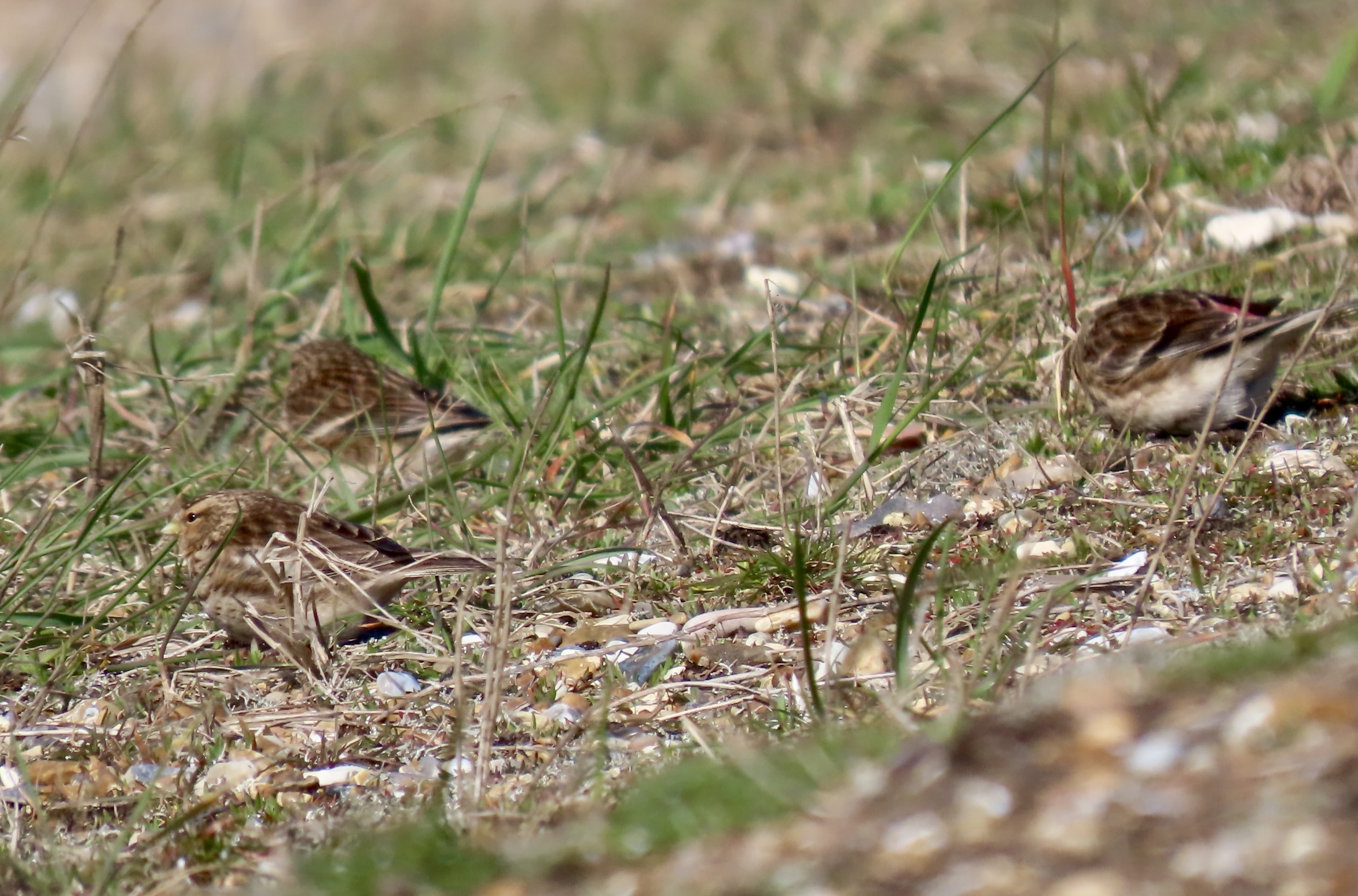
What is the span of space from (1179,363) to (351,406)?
310 centimetres

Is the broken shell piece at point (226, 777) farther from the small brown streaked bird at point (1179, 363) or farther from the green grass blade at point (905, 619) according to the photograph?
the small brown streaked bird at point (1179, 363)

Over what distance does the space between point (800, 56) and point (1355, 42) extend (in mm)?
4831

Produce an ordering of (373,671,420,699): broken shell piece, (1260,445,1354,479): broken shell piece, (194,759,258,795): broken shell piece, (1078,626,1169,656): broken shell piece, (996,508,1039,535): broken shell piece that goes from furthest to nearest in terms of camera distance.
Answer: (996,508,1039,535): broken shell piece → (1260,445,1354,479): broken shell piece → (373,671,420,699): broken shell piece → (194,759,258,795): broken shell piece → (1078,626,1169,656): broken shell piece

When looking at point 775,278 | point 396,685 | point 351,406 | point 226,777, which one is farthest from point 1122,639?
point 775,278

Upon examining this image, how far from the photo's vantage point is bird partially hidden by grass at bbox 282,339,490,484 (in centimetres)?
640

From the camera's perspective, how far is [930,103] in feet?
33.6

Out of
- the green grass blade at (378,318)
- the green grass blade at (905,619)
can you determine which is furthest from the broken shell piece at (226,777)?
the green grass blade at (378,318)

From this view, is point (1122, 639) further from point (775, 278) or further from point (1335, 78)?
point (1335, 78)

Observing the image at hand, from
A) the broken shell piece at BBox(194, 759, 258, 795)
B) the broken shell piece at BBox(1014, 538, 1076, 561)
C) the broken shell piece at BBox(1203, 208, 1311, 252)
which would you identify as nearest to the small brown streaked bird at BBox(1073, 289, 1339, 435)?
the broken shell piece at BBox(1014, 538, 1076, 561)

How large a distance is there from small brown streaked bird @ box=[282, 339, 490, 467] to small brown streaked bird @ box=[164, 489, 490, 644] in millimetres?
1004

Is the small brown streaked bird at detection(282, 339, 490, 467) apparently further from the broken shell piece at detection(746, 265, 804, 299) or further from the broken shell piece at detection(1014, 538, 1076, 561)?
the broken shell piece at detection(1014, 538, 1076, 561)

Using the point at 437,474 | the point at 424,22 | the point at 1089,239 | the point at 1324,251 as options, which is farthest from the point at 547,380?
the point at 424,22

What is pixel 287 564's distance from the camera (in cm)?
496

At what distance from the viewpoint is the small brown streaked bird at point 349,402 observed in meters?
6.45
